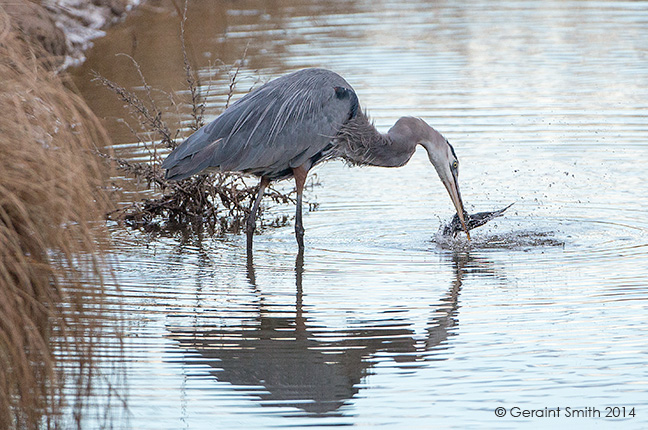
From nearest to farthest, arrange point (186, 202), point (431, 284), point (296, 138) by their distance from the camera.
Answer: point (431, 284) → point (296, 138) → point (186, 202)

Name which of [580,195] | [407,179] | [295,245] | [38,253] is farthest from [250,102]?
[38,253]

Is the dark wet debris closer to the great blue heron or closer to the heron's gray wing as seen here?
the great blue heron

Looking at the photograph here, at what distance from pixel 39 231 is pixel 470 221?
15.1ft

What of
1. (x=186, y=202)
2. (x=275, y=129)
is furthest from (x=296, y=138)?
(x=186, y=202)

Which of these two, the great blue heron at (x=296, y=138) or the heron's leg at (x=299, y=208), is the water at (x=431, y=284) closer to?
the heron's leg at (x=299, y=208)

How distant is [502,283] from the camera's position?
735 centimetres

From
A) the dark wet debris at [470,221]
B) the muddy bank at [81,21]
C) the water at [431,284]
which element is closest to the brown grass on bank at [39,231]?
the water at [431,284]

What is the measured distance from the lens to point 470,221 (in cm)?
870

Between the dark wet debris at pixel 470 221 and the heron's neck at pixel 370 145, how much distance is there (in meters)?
0.73

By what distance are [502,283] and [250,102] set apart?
2.62 meters

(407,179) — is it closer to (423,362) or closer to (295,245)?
(295,245)

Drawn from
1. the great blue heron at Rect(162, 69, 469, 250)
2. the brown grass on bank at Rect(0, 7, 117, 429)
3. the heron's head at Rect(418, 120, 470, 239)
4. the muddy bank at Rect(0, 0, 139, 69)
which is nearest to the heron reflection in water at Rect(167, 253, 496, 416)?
the brown grass on bank at Rect(0, 7, 117, 429)

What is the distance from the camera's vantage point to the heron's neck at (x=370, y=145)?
341 inches

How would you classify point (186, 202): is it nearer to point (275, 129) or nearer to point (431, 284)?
point (275, 129)
